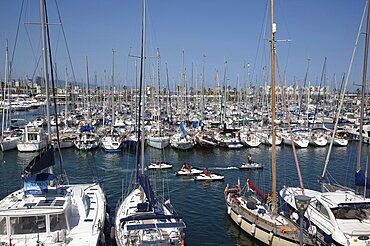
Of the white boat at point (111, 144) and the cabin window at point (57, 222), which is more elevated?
the cabin window at point (57, 222)

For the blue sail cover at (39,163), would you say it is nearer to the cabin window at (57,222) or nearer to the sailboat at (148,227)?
the cabin window at (57,222)

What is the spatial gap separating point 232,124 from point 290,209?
5332 cm

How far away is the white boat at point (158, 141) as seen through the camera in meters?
54.7

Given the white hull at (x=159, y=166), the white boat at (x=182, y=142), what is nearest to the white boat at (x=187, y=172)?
the white hull at (x=159, y=166)

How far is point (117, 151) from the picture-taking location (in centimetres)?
5256

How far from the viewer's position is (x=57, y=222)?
56.3 feet

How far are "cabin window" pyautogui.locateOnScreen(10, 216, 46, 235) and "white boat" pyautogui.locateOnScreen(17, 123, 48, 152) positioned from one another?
3530cm

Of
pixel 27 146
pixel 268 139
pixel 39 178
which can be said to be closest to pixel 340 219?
pixel 39 178

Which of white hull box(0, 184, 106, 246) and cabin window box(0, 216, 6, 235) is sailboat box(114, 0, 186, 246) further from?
cabin window box(0, 216, 6, 235)

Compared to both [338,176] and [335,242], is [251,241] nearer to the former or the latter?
[335,242]

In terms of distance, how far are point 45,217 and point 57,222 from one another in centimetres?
64

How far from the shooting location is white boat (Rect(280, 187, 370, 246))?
18.1m

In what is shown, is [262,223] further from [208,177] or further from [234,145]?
[234,145]

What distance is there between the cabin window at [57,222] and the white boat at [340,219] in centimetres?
1304
